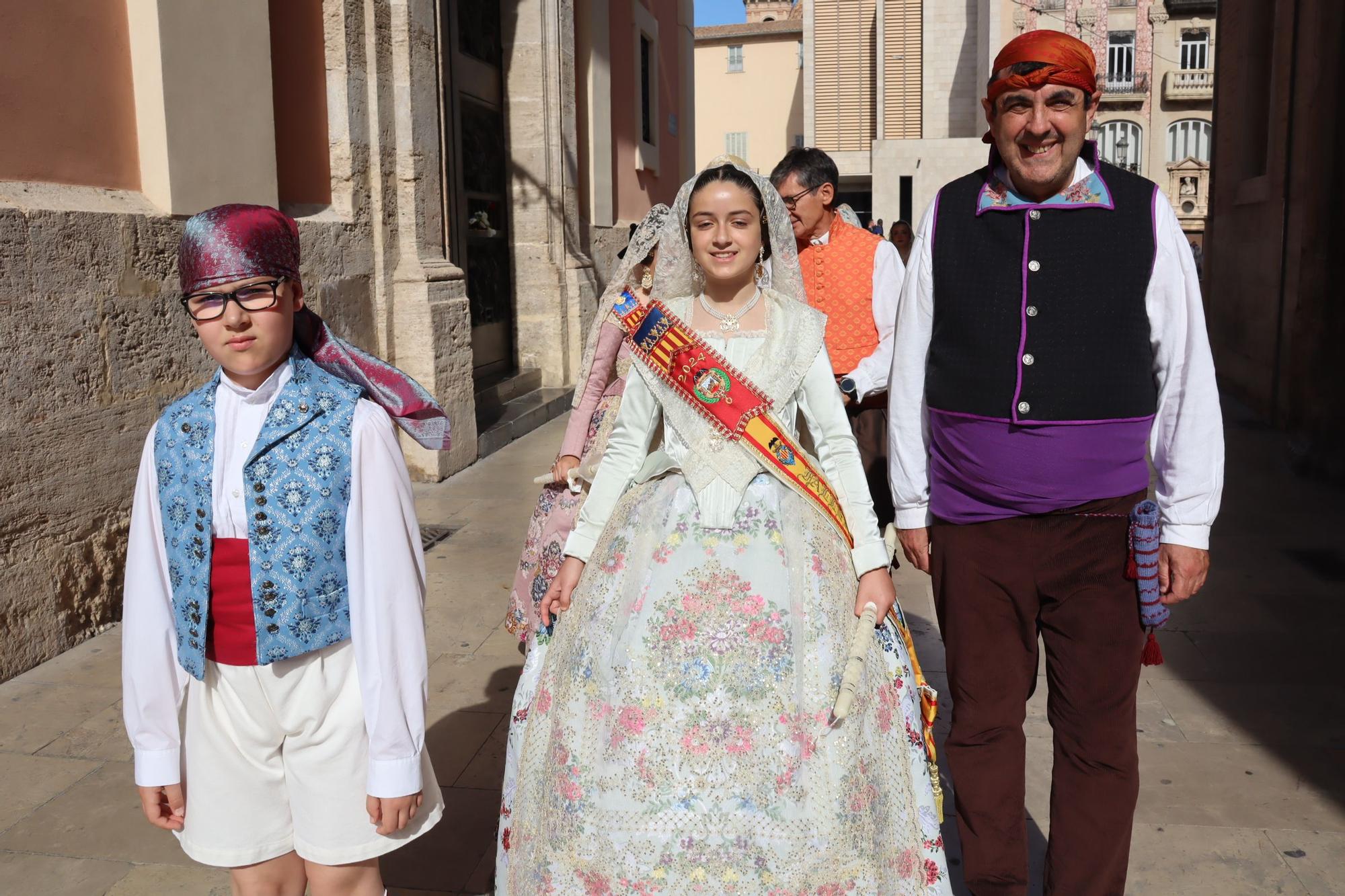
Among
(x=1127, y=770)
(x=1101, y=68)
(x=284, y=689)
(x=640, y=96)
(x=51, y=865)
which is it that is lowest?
A: (x=51, y=865)

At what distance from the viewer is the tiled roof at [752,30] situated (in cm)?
4478

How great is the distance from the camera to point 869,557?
2490 mm

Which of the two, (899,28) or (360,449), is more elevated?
(899,28)

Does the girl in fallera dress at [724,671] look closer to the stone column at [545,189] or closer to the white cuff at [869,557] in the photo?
the white cuff at [869,557]

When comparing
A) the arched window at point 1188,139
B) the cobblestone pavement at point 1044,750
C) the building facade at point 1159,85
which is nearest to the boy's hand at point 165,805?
the cobblestone pavement at point 1044,750

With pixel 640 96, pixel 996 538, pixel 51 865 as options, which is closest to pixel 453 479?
pixel 51 865

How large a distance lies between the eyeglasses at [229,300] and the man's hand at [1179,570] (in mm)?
1904

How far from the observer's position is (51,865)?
10.2ft

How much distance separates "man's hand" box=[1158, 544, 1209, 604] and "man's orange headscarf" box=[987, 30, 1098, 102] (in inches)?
39.9

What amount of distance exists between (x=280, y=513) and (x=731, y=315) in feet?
4.01

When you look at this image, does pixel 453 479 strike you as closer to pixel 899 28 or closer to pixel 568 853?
pixel 568 853

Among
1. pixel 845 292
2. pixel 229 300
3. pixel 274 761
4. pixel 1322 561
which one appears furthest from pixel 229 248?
pixel 1322 561

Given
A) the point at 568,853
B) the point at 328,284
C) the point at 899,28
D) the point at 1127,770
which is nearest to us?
the point at 568,853

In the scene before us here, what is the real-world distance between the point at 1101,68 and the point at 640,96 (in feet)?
89.5
